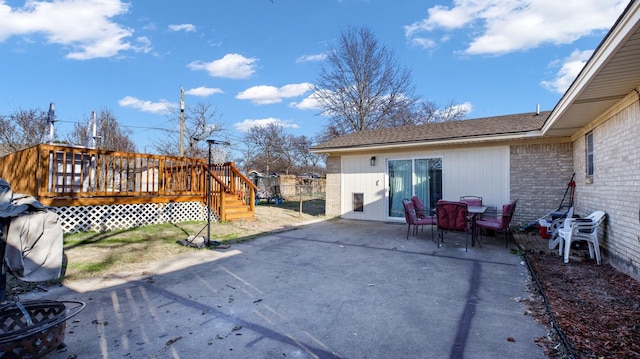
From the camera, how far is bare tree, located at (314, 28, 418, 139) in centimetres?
2069

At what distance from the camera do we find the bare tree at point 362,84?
2069 centimetres

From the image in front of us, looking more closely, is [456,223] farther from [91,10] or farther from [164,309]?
[91,10]

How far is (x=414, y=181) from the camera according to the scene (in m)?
9.06

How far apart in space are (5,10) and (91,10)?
2.60 m

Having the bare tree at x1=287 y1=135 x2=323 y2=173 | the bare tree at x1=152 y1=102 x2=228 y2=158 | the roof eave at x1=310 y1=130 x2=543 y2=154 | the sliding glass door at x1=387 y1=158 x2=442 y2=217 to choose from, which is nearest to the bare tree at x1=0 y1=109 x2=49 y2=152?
the bare tree at x1=152 y1=102 x2=228 y2=158

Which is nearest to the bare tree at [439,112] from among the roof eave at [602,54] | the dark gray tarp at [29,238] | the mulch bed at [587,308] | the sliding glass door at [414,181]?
the sliding glass door at [414,181]

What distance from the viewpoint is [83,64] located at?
17.0 meters

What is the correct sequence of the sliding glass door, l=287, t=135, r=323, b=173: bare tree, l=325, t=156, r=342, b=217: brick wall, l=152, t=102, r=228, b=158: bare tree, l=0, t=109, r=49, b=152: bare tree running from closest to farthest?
the sliding glass door, l=325, t=156, r=342, b=217: brick wall, l=0, t=109, r=49, b=152: bare tree, l=152, t=102, r=228, b=158: bare tree, l=287, t=135, r=323, b=173: bare tree

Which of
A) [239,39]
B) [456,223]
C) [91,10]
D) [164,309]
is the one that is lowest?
[164,309]

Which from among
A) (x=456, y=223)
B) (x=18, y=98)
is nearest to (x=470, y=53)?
(x=456, y=223)

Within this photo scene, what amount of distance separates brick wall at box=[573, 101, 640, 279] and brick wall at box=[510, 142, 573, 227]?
1667mm

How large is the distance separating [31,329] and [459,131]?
9212 millimetres

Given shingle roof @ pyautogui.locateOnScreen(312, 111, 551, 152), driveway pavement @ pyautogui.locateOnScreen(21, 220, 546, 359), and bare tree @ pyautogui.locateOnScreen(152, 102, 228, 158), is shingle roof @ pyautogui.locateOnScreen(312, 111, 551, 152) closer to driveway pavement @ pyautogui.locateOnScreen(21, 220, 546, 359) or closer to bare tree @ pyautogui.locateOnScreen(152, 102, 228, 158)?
driveway pavement @ pyautogui.locateOnScreen(21, 220, 546, 359)

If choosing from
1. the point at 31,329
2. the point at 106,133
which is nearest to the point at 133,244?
the point at 31,329
